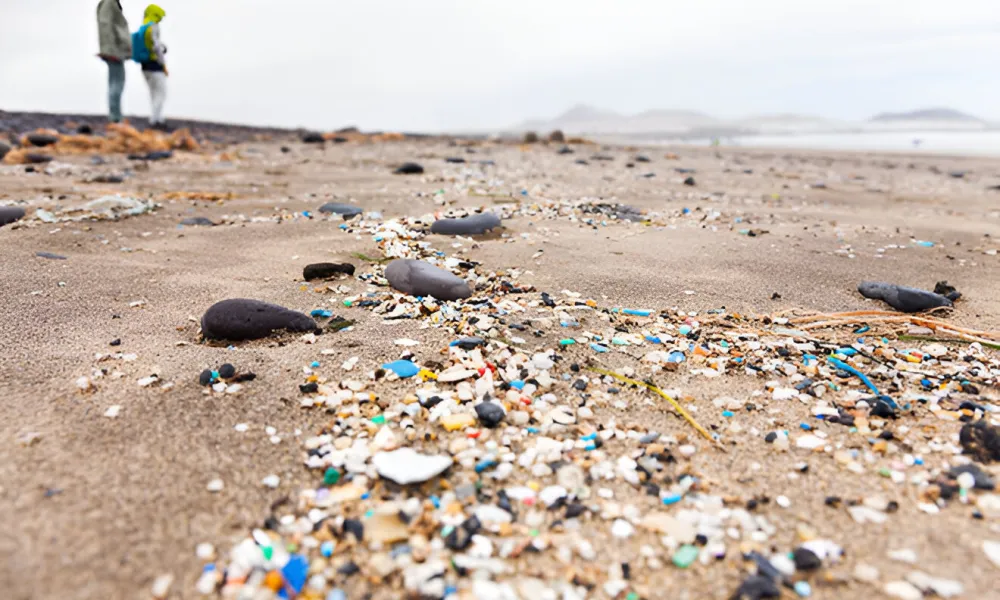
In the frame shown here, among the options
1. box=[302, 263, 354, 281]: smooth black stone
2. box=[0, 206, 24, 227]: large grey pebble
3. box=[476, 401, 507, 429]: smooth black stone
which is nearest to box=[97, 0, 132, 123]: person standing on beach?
box=[0, 206, 24, 227]: large grey pebble

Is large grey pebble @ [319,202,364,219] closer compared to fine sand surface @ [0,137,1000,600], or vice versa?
fine sand surface @ [0,137,1000,600]

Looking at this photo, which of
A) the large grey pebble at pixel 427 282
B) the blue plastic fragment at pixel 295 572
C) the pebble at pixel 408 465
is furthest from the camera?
the large grey pebble at pixel 427 282

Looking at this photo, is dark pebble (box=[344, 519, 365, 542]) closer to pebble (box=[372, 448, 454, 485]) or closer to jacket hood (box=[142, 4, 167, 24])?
pebble (box=[372, 448, 454, 485])

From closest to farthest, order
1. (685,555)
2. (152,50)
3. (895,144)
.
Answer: (685,555)
(152,50)
(895,144)

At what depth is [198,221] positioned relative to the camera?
186 inches

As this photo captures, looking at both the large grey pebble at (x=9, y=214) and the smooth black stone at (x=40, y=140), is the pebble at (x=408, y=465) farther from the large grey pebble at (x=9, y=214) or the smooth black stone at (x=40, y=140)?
the smooth black stone at (x=40, y=140)

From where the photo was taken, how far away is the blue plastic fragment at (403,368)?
2.19 metres

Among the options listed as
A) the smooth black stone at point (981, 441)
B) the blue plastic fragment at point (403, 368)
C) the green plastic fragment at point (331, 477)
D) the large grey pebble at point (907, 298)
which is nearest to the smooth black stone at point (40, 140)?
the blue plastic fragment at point (403, 368)

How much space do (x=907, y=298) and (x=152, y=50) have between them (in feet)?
34.7

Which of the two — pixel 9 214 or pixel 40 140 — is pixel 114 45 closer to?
pixel 40 140

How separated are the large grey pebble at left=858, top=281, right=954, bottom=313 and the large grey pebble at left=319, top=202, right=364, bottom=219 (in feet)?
12.3

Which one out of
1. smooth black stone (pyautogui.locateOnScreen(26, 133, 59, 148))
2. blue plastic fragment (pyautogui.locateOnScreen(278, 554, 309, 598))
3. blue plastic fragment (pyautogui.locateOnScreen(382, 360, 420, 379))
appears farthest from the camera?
smooth black stone (pyautogui.locateOnScreen(26, 133, 59, 148))

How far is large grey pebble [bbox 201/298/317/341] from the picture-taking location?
8.06ft

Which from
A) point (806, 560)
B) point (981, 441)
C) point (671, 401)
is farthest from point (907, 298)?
point (806, 560)
